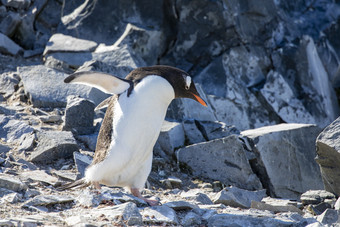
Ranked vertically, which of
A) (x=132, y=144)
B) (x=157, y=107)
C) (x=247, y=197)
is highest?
(x=157, y=107)

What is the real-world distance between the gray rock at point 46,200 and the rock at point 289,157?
253cm

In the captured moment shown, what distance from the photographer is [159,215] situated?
10.1 feet

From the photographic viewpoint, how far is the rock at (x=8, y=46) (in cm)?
716

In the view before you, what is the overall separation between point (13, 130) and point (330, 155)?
2.89 m

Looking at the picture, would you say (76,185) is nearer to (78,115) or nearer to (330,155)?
(78,115)

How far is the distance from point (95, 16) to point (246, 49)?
7.49ft

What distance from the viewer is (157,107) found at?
12.2 feet

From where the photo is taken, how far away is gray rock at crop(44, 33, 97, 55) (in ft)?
22.7

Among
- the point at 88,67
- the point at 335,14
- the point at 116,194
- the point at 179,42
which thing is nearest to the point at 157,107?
the point at 116,194

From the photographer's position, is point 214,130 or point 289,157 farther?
point 214,130

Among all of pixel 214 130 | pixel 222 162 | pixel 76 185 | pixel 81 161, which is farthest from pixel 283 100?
pixel 76 185

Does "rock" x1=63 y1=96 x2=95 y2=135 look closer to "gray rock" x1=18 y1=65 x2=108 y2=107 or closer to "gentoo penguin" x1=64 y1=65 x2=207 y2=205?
"gray rock" x1=18 y1=65 x2=108 y2=107

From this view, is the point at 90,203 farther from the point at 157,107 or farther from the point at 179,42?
the point at 179,42

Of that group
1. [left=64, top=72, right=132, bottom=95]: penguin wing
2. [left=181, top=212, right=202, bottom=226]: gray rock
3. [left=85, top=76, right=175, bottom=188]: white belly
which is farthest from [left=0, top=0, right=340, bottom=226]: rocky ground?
[left=64, top=72, right=132, bottom=95]: penguin wing
